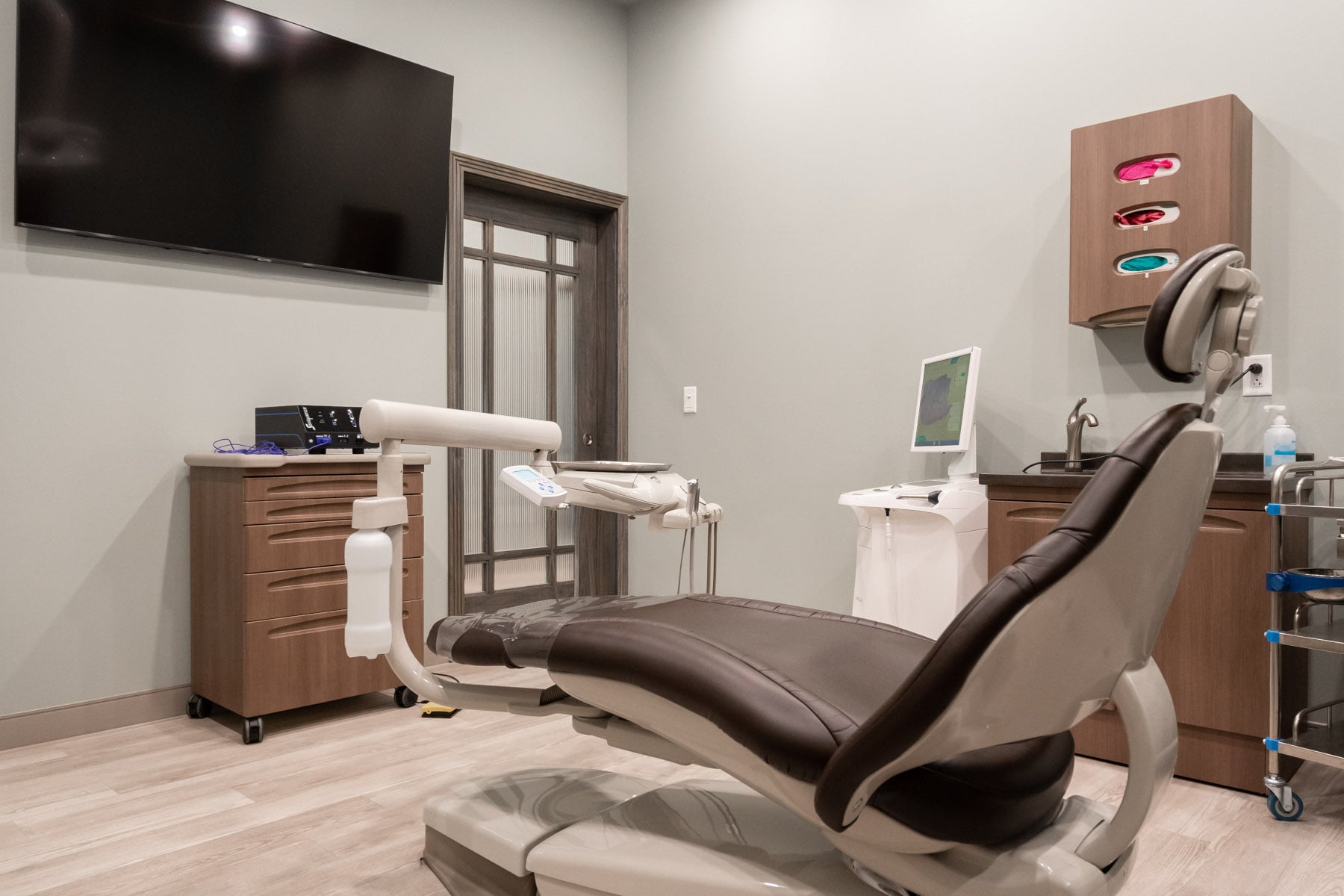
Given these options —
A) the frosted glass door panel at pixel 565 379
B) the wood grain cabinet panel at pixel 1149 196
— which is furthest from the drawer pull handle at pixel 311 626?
the wood grain cabinet panel at pixel 1149 196

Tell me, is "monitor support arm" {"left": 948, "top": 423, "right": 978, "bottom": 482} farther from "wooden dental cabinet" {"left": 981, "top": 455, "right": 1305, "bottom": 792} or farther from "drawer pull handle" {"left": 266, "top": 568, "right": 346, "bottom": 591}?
"drawer pull handle" {"left": 266, "top": 568, "right": 346, "bottom": 591}

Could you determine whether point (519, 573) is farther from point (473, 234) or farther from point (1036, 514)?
point (1036, 514)

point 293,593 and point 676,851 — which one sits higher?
point 293,593

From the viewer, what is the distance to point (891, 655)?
1443mm

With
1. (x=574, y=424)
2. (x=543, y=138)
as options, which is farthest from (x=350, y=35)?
(x=574, y=424)

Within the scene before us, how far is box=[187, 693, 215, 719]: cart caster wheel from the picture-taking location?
283 centimetres

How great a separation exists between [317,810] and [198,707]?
1006 millimetres

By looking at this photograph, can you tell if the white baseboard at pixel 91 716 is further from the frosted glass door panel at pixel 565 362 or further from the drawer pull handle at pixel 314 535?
the frosted glass door panel at pixel 565 362

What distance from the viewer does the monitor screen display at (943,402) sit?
9.19ft

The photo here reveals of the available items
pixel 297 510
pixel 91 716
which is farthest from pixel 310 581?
pixel 91 716

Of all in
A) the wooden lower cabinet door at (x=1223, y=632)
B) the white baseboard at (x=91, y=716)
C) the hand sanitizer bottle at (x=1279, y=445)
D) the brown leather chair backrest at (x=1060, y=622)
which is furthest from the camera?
the white baseboard at (x=91, y=716)

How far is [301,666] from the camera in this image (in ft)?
8.79

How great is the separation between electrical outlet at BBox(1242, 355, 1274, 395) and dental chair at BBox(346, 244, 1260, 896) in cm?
161

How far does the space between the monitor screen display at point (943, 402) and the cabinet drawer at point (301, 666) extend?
5.71 feet
